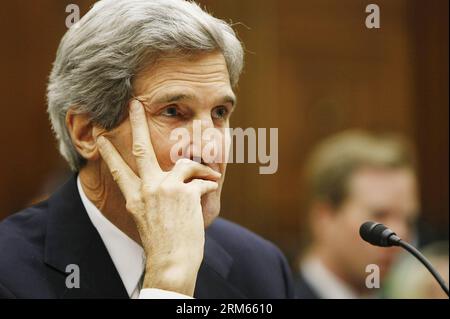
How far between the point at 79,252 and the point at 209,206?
1.38ft

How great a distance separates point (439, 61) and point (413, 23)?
0.39m

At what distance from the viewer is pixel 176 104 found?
2.21 m

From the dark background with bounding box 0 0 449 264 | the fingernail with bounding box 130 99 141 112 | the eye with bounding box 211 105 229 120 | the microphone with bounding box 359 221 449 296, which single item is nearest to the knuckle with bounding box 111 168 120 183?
the fingernail with bounding box 130 99 141 112

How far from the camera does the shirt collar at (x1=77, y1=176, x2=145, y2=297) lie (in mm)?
2344

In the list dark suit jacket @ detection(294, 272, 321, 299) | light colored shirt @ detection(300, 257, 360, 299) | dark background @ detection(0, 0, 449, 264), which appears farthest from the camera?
dark background @ detection(0, 0, 449, 264)

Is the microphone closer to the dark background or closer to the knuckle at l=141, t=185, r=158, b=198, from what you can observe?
the knuckle at l=141, t=185, r=158, b=198

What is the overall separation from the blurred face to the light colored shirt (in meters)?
0.06

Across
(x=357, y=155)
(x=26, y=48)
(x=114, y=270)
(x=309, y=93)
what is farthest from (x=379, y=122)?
(x=114, y=270)

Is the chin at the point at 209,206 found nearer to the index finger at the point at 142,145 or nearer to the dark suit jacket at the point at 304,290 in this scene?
the index finger at the point at 142,145

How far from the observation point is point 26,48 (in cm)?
545

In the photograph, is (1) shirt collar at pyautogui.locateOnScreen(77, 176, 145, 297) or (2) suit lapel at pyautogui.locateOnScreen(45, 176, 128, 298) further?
(1) shirt collar at pyautogui.locateOnScreen(77, 176, 145, 297)

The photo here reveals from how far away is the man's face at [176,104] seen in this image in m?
2.19

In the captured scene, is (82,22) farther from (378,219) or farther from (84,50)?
(378,219)

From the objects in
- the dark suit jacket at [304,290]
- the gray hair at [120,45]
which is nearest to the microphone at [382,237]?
the gray hair at [120,45]
